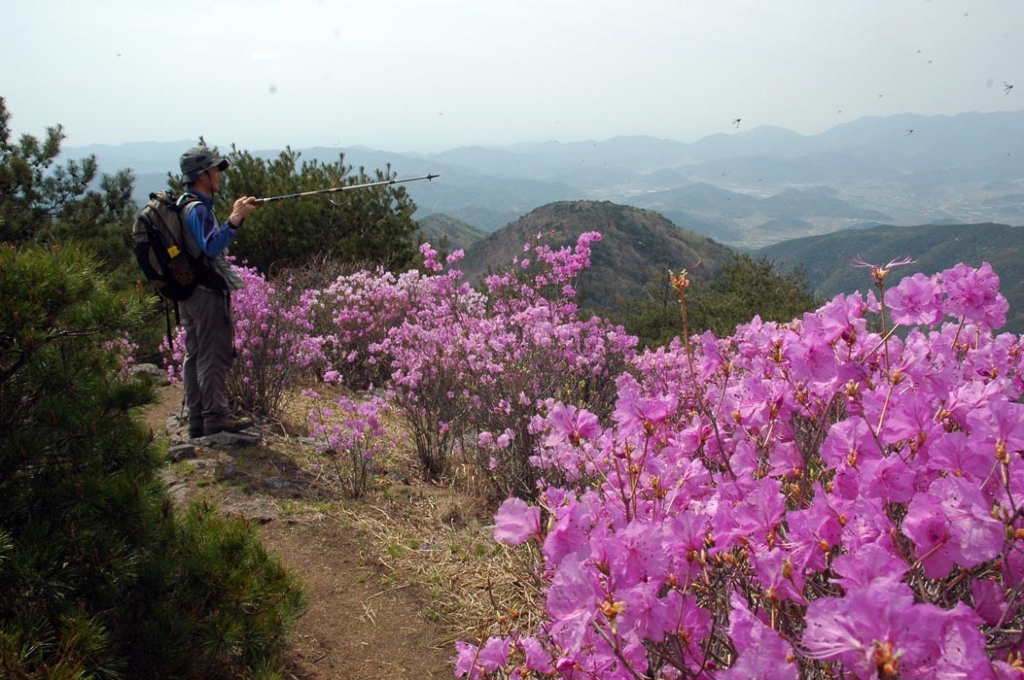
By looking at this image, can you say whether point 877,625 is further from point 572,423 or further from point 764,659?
point 572,423

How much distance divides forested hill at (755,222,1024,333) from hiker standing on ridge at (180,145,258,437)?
6079 centimetres

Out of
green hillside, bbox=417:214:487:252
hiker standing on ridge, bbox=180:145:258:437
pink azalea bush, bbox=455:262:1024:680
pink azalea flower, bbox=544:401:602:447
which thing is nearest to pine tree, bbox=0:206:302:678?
pink azalea bush, bbox=455:262:1024:680

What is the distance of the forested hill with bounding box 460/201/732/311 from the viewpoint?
64.6 m

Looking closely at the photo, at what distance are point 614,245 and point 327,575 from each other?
227ft

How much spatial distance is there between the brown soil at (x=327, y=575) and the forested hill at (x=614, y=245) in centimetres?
5587

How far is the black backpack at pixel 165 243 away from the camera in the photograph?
4117 millimetres

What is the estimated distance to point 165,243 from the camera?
4164 millimetres

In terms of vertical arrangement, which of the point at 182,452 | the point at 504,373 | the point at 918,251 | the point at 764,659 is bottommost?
the point at 918,251

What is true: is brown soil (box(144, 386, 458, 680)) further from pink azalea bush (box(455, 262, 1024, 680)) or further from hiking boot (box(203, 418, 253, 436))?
pink azalea bush (box(455, 262, 1024, 680))

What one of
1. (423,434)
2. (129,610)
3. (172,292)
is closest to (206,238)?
(172,292)

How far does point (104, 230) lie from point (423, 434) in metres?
8.24

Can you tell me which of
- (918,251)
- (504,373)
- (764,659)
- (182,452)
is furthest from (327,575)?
(918,251)

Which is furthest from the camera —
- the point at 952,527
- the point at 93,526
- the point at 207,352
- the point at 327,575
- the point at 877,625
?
the point at 207,352

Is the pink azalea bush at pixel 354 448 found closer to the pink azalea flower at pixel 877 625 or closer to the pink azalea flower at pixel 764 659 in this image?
the pink azalea flower at pixel 764 659
